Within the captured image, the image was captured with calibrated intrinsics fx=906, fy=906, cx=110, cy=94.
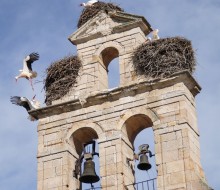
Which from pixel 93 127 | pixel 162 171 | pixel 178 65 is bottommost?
pixel 162 171

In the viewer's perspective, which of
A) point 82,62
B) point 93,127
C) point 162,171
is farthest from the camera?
point 82,62

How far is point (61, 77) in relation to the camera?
58.1 feet

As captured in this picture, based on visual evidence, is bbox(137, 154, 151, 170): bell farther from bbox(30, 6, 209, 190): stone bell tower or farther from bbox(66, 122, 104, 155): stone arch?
bbox(66, 122, 104, 155): stone arch

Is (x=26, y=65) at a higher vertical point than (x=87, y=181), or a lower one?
higher

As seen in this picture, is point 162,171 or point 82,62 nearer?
point 162,171

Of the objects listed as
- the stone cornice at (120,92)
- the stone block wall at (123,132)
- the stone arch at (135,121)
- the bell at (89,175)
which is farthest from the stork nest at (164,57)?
the bell at (89,175)

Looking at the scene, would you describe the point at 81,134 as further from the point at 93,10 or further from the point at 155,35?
the point at 93,10

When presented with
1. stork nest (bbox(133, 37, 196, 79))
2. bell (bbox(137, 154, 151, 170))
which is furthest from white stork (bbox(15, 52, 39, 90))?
bell (bbox(137, 154, 151, 170))

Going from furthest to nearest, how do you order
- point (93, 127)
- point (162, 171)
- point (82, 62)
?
point (82, 62)
point (93, 127)
point (162, 171)

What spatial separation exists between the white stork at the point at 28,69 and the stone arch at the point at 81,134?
1.89 meters

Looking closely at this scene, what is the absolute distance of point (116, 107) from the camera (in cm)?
1664

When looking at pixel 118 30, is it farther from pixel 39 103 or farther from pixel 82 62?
pixel 39 103

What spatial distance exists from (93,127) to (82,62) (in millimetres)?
1696

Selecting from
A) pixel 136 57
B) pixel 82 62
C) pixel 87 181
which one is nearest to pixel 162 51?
pixel 136 57
